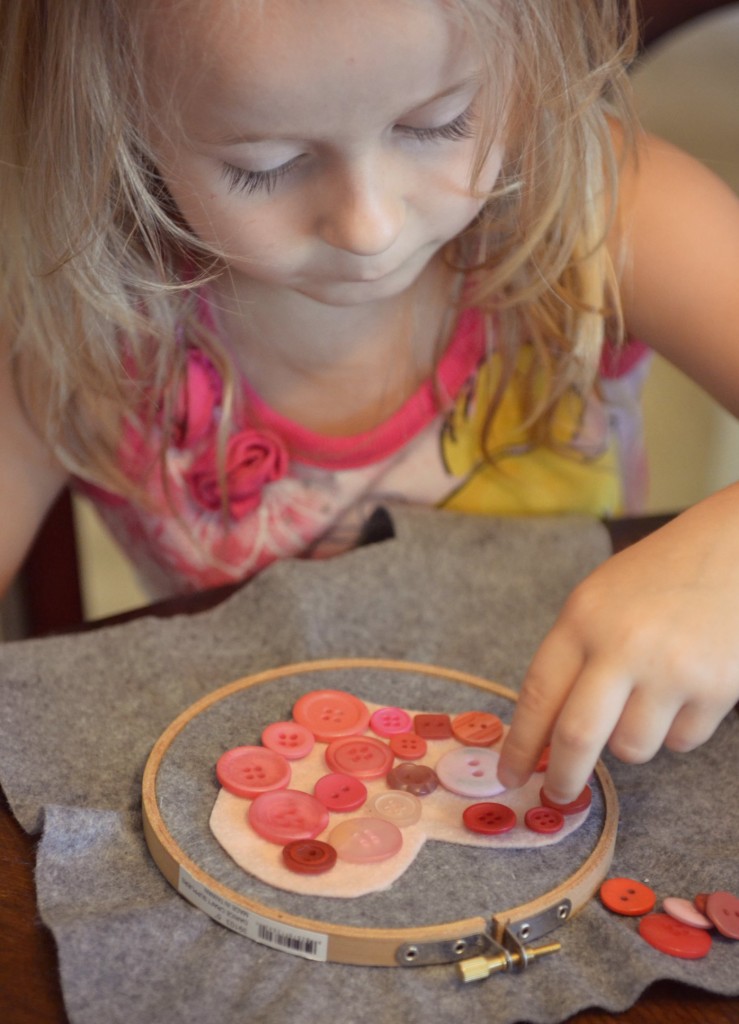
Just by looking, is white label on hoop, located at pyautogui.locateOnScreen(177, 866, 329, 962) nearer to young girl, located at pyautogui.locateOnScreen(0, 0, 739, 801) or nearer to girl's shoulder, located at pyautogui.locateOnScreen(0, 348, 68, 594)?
young girl, located at pyautogui.locateOnScreen(0, 0, 739, 801)

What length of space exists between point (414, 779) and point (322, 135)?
27 cm

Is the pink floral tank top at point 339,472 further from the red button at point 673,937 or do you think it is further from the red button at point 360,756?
the red button at point 673,937

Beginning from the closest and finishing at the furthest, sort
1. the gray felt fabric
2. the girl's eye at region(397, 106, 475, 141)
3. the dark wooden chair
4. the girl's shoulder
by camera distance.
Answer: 1. the gray felt fabric
2. the girl's eye at region(397, 106, 475, 141)
3. the girl's shoulder
4. the dark wooden chair

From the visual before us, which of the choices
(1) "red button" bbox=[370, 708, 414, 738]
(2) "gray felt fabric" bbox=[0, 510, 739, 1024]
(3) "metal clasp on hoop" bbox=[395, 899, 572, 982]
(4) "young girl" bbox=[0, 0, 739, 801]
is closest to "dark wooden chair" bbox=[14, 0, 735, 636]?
(4) "young girl" bbox=[0, 0, 739, 801]

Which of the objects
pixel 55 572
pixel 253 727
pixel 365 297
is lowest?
pixel 55 572

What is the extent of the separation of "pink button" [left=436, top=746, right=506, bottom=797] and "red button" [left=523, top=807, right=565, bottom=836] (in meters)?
0.02

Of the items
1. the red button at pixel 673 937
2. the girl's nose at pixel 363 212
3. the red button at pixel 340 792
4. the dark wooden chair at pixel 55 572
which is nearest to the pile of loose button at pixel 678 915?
the red button at pixel 673 937

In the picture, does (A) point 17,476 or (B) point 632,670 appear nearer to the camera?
(B) point 632,670

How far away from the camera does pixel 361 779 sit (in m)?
0.49

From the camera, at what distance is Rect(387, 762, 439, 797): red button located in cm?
48

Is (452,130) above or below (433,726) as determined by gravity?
above

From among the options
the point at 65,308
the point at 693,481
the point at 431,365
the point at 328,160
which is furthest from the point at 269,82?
the point at 693,481

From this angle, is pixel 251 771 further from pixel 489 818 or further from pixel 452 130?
pixel 452 130

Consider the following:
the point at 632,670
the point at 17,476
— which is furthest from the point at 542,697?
the point at 17,476
